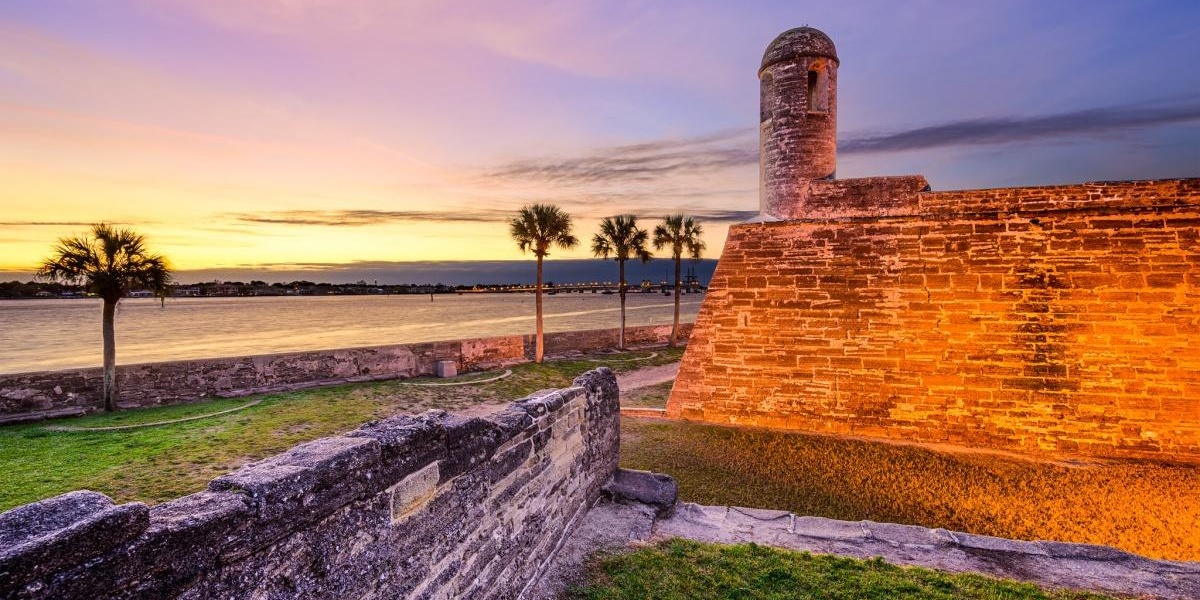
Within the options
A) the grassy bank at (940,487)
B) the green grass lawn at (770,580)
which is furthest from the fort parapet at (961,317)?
the green grass lawn at (770,580)

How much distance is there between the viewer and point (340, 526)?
235cm

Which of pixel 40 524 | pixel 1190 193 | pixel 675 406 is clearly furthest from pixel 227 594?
pixel 1190 193

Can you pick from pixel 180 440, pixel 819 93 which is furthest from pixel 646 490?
pixel 819 93

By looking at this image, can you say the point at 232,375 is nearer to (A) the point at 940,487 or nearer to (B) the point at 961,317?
(A) the point at 940,487

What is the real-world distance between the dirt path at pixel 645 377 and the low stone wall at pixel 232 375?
4.32 m

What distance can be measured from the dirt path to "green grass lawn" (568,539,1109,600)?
9.58 meters

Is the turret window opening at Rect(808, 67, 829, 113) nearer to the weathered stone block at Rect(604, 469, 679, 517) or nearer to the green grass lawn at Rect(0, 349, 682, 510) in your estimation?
the weathered stone block at Rect(604, 469, 679, 517)

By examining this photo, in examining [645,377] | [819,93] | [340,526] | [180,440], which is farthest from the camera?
[645,377]

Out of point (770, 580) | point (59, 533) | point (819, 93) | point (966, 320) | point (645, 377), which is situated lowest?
point (645, 377)

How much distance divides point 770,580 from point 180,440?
9.44m

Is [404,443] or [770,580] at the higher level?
[404,443]

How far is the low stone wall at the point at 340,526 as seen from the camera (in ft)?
5.03

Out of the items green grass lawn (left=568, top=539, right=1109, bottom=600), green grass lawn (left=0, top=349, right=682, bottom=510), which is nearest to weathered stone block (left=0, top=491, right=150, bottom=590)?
green grass lawn (left=568, top=539, right=1109, bottom=600)

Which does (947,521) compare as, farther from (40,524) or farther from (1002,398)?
(40,524)
